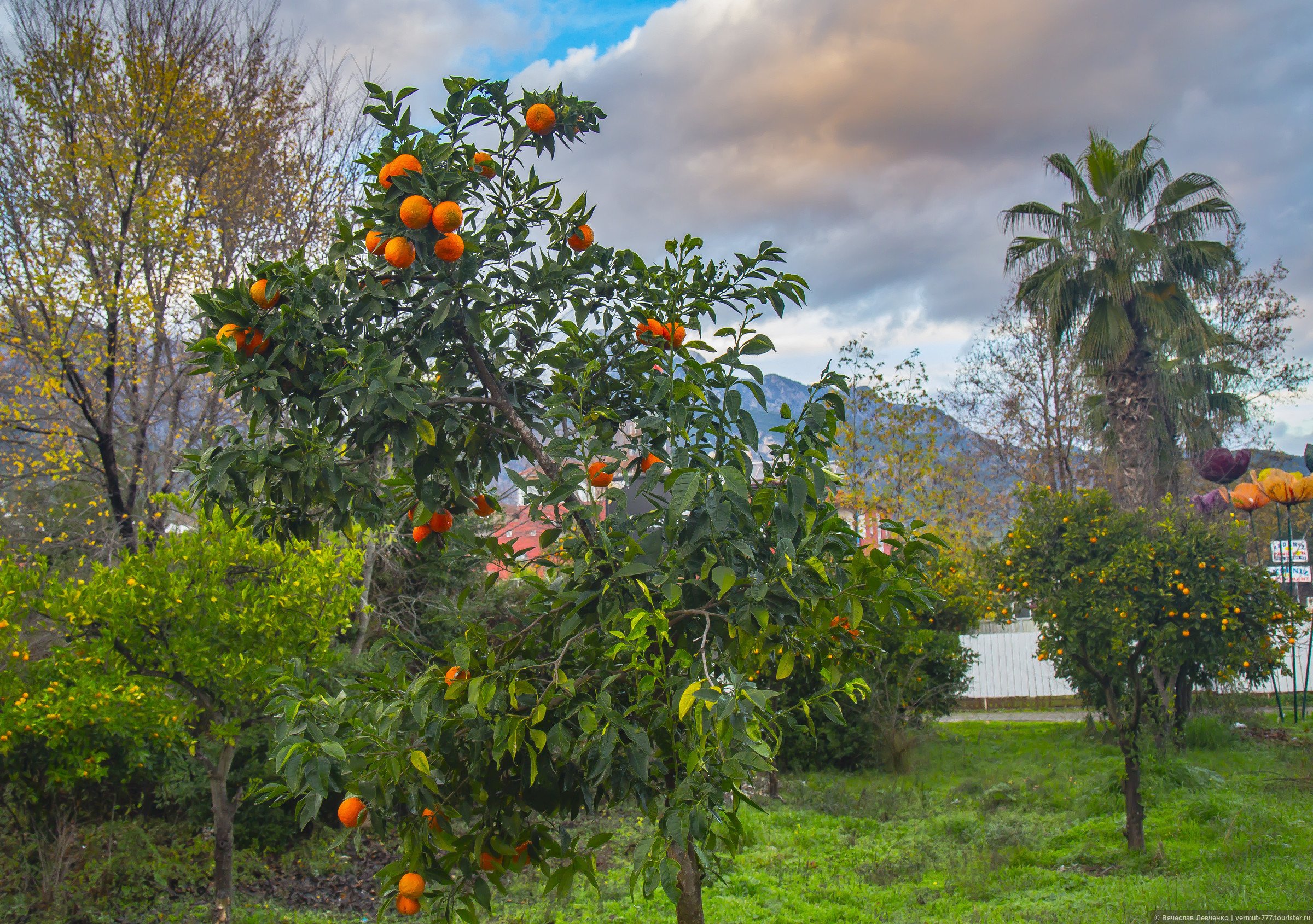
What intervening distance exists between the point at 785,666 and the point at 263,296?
1.47 m

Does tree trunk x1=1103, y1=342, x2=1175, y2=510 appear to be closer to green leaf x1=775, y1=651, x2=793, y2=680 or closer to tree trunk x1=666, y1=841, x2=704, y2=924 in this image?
tree trunk x1=666, y1=841, x2=704, y2=924

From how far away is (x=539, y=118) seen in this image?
2299 mm

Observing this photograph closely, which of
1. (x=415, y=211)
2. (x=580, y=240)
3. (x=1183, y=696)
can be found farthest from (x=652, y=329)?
(x=1183, y=696)

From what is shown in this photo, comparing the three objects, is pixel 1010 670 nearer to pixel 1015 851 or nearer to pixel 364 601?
pixel 1015 851

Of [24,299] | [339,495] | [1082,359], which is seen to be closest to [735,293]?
[339,495]

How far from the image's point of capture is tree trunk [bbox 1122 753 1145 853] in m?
5.83

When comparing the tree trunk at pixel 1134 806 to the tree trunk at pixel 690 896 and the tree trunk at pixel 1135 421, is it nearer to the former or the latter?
the tree trunk at pixel 690 896

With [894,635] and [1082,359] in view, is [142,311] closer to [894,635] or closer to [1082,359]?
[894,635]

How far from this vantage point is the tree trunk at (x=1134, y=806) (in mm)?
5828

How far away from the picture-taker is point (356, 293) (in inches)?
81.7

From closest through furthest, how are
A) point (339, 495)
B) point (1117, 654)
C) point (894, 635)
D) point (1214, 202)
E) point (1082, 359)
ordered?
point (339, 495) < point (1117, 654) < point (894, 635) < point (1214, 202) < point (1082, 359)

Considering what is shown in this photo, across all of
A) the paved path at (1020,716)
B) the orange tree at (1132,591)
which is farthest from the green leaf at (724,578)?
the paved path at (1020,716)

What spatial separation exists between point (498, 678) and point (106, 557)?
27.3 feet

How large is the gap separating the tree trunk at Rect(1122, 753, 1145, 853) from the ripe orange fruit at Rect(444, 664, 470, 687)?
18.4 ft
